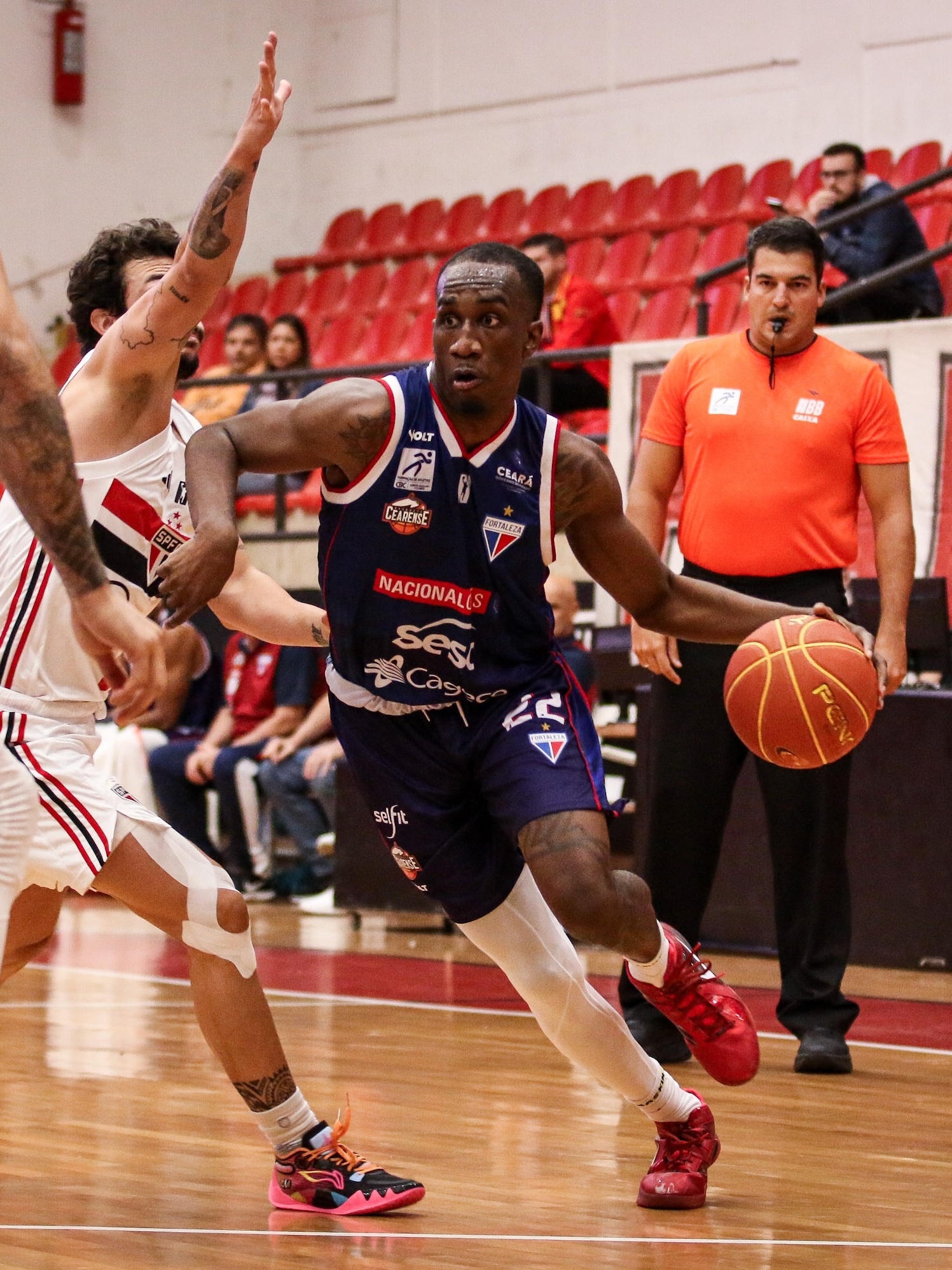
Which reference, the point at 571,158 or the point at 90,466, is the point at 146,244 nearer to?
the point at 90,466

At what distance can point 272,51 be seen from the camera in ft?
11.0

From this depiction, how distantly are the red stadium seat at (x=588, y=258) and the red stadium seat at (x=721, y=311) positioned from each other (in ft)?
4.76

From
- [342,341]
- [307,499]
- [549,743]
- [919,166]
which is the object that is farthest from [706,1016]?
[342,341]

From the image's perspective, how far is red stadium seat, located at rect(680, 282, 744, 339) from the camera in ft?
40.1

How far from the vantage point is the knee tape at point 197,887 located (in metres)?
3.47

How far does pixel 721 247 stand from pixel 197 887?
10399 millimetres

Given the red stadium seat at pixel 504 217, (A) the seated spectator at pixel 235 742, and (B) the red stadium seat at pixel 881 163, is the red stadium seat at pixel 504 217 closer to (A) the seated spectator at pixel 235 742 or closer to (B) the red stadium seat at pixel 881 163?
(B) the red stadium seat at pixel 881 163

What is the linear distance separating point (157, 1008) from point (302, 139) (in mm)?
12804

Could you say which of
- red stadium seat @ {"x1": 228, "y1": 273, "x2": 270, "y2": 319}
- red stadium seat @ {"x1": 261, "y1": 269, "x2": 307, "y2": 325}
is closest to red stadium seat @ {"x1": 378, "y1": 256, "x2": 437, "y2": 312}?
red stadium seat @ {"x1": 261, "y1": 269, "x2": 307, "y2": 325}

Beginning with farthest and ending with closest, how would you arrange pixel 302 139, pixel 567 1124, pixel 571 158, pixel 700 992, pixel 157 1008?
pixel 302 139 → pixel 571 158 → pixel 157 1008 → pixel 567 1124 → pixel 700 992

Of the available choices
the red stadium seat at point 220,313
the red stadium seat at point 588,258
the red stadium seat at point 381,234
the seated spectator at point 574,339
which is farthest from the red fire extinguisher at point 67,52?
the seated spectator at point 574,339

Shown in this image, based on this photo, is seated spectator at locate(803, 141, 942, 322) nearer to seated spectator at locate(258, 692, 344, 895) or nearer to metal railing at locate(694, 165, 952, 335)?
metal railing at locate(694, 165, 952, 335)

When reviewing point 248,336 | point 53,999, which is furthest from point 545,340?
point 53,999

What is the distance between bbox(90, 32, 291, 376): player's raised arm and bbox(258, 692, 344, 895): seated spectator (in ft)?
20.6
